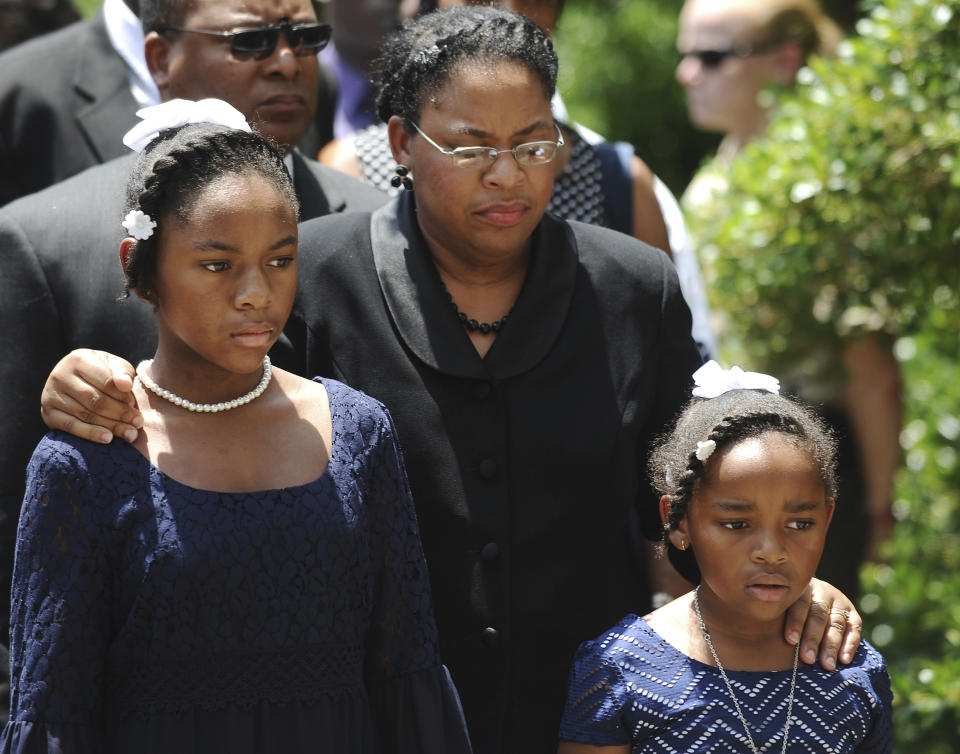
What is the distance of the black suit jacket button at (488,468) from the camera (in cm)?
298

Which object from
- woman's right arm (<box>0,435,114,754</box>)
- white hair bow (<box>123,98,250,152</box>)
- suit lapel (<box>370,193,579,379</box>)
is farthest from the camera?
suit lapel (<box>370,193,579,379</box>)

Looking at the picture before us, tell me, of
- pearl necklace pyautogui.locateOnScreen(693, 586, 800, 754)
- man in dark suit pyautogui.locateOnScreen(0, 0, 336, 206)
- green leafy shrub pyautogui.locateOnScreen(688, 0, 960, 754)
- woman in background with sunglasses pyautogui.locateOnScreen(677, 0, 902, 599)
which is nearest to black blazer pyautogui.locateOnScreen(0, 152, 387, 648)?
man in dark suit pyautogui.locateOnScreen(0, 0, 336, 206)

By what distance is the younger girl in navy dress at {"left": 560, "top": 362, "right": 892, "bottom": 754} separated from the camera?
292 centimetres

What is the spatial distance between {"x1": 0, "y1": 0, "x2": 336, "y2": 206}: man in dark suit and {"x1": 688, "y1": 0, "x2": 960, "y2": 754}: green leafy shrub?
1.87 m

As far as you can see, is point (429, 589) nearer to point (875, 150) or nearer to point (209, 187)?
point (209, 187)

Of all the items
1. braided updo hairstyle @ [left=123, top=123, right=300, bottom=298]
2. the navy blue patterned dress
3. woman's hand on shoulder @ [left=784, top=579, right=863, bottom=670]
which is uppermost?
braided updo hairstyle @ [left=123, top=123, right=300, bottom=298]

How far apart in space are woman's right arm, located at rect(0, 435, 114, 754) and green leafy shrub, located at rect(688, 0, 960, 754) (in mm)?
2511

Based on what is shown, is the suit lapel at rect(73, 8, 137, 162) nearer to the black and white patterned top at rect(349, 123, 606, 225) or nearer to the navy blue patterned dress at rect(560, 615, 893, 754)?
the black and white patterned top at rect(349, 123, 606, 225)

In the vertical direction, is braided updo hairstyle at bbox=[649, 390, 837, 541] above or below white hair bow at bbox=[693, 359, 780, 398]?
below

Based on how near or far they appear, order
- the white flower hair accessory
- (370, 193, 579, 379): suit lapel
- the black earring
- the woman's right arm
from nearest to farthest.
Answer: the woman's right arm → the white flower hair accessory → (370, 193, 579, 379): suit lapel → the black earring

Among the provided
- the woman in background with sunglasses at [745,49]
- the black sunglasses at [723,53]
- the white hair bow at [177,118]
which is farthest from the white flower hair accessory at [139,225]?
the black sunglasses at [723,53]

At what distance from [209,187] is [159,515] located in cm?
57

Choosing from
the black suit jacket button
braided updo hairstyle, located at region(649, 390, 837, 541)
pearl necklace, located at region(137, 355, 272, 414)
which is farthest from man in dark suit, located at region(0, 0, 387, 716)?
braided updo hairstyle, located at region(649, 390, 837, 541)

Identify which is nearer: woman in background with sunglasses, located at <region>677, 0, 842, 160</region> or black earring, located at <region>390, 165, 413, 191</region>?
black earring, located at <region>390, 165, 413, 191</region>
